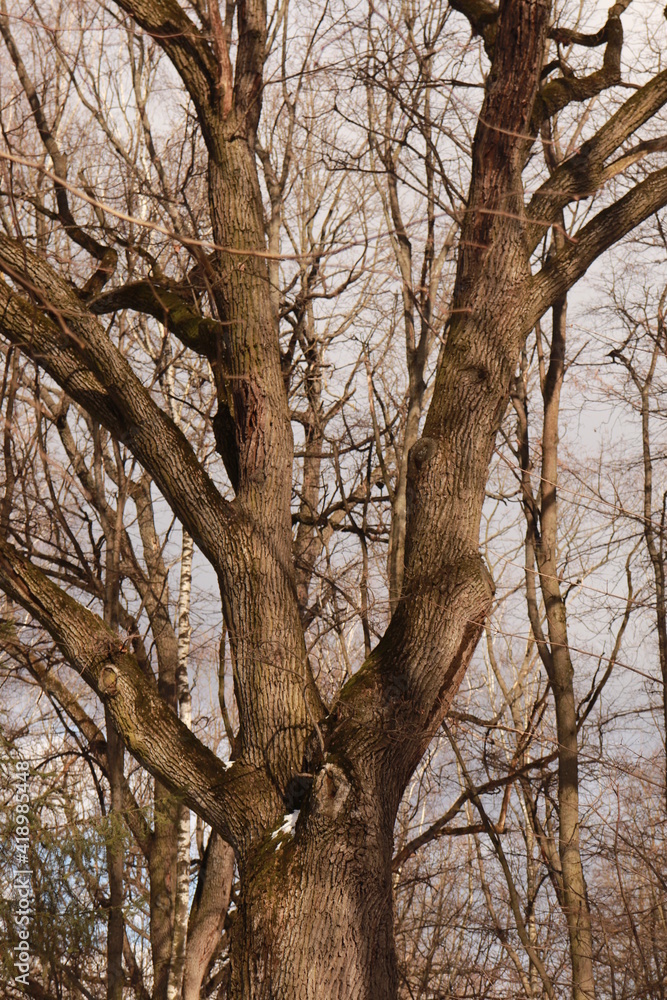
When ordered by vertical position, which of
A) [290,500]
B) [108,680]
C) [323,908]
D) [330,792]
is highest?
[290,500]

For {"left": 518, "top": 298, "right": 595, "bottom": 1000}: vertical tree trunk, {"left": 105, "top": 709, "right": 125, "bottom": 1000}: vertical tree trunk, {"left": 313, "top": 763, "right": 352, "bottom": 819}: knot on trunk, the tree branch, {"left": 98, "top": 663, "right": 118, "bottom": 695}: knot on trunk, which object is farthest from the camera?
{"left": 518, "top": 298, "right": 595, "bottom": 1000}: vertical tree trunk

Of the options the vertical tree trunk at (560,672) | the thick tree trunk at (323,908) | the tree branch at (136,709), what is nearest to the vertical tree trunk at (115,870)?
the tree branch at (136,709)

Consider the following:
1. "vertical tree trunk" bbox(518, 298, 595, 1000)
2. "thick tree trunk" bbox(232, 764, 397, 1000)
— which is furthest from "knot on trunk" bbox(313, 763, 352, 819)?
"vertical tree trunk" bbox(518, 298, 595, 1000)

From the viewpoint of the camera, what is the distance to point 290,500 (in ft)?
12.4

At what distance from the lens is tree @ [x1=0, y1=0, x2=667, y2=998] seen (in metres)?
2.91

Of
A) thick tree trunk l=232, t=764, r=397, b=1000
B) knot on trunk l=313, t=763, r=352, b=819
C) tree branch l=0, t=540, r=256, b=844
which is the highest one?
tree branch l=0, t=540, r=256, b=844

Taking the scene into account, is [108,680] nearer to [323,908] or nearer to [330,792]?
Result: [330,792]

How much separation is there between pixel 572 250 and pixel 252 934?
3.07 m

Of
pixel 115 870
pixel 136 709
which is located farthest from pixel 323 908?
pixel 115 870

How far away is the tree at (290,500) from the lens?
9.55ft

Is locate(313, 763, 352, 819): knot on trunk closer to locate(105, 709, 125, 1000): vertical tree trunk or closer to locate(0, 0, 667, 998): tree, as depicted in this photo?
locate(0, 0, 667, 998): tree

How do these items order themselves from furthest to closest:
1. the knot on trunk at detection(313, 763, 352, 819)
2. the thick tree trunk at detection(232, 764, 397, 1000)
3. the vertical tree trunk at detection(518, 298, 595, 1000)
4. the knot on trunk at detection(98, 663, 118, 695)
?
the vertical tree trunk at detection(518, 298, 595, 1000), the knot on trunk at detection(98, 663, 118, 695), the knot on trunk at detection(313, 763, 352, 819), the thick tree trunk at detection(232, 764, 397, 1000)

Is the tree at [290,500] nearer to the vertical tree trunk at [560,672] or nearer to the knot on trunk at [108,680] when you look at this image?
the knot on trunk at [108,680]

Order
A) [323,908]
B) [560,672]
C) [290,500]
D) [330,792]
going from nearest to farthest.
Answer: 1. [323,908]
2. [330,792]
3. [290,500]
4. [560,672]
